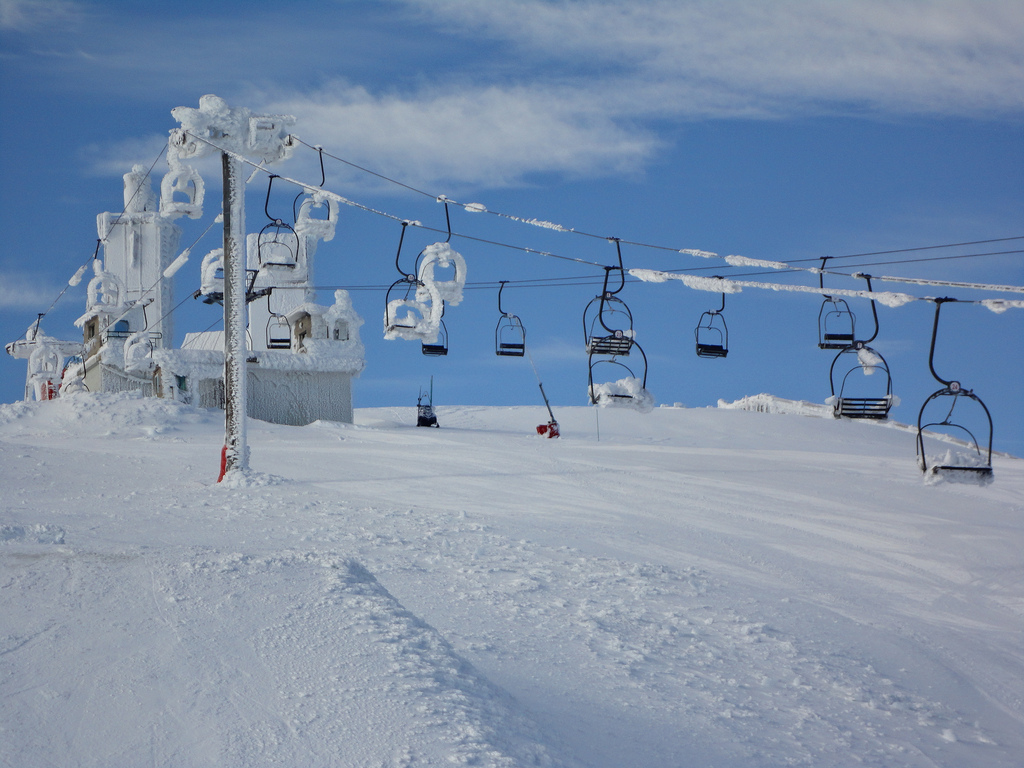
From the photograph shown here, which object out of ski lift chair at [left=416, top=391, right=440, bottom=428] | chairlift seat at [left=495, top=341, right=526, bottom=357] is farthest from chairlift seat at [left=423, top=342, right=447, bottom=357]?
ski lift chair at [left=416, top=391, right=440, bottom=428]

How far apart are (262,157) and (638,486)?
31.1 ft

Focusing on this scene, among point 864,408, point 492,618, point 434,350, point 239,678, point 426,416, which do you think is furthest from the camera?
point 426,416

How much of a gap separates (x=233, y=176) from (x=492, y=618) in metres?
10.9

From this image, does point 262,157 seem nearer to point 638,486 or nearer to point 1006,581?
point 638,486

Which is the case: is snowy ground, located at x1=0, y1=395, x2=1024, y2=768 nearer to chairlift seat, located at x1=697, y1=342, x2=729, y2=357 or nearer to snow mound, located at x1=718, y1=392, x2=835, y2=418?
chairlift seat, located at x1=697, y1=342, x2=729, y2=357

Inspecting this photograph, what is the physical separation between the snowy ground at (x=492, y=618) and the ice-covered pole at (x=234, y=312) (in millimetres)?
952

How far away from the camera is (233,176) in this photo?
645 inches

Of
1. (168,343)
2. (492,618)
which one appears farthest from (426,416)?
(492,618)

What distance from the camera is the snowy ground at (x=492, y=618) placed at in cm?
547

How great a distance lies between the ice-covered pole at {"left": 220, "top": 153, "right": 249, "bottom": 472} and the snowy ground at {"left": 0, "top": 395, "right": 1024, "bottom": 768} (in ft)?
3.12

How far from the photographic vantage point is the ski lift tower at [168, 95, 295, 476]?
16031 mm

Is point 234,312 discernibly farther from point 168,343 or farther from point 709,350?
point 168,343

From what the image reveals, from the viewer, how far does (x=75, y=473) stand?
16.5 metres

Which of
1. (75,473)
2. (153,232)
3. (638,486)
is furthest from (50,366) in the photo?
(638,486)
